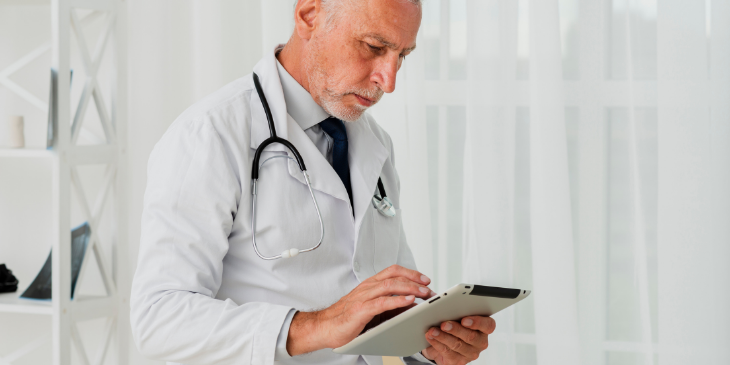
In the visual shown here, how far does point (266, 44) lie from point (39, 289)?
976mm

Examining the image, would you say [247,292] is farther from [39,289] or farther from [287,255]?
[39,289]

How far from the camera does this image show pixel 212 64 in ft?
6.09

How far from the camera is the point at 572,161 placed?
1.76 meters

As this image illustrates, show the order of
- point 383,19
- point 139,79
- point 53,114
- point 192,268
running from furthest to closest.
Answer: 1. point 139,79
2. point 53,114
3. point 383,19
4. point 192,268

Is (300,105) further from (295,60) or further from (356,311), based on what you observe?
(356,311)

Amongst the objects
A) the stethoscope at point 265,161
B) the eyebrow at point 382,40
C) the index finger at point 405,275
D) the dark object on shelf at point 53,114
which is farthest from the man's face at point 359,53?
the dark object on shelf at point 53,114

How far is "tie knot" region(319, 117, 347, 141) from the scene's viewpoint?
128 cm

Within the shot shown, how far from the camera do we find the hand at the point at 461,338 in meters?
1.04

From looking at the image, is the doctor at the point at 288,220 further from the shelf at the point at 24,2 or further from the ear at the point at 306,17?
the shelf at the point at 24,2

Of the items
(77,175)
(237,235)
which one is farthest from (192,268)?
(77,175)

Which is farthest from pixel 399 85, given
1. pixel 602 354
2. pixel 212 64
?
pixel 602 354

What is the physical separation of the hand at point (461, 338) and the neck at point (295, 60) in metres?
0.54

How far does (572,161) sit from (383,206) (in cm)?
73

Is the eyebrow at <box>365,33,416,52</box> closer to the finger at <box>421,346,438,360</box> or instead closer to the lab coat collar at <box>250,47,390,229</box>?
the lab coat collar at <box>250,47,390,229</box>
